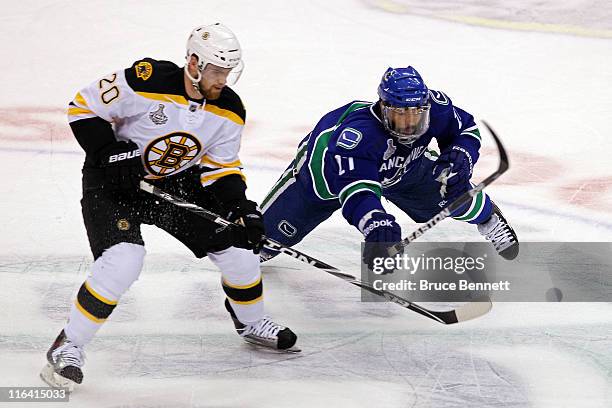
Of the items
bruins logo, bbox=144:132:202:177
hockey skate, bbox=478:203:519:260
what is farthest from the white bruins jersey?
hockey skate, bbox=478:203:519:260

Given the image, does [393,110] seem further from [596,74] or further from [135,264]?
[596,74]

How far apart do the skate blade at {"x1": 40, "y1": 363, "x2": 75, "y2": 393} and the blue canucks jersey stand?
113 centimetres

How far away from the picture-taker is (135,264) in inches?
131

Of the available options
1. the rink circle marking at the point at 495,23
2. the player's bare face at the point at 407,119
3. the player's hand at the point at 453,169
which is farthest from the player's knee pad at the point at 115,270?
the rink circle marking at the point at 495,23

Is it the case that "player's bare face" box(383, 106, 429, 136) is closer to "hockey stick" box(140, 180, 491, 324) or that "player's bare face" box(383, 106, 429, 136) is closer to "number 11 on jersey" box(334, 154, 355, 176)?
"number 11 on jersey" box(334, 154, 355, 176)

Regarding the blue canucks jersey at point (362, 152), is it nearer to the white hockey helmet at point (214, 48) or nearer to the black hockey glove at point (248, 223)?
the black hockey glove at point (248, 223)

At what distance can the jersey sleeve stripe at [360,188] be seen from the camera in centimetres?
381

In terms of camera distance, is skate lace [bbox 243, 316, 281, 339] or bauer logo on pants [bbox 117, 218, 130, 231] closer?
bauer logo on pants [bbox 117, 218, 130, 231]

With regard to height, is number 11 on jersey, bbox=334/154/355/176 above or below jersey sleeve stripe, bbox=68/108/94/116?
below

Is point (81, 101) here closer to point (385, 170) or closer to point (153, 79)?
Result: point (153, 79)

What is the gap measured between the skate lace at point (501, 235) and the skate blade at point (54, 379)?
6.21ft

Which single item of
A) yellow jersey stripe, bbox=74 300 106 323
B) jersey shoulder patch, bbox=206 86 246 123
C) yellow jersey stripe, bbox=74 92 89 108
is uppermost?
jersey shoulder patch, bbox=206 86 246 123

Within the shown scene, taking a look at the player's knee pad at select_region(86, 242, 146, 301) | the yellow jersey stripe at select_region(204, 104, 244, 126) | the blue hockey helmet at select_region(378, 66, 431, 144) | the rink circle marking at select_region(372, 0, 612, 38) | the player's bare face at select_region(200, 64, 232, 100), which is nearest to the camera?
the player's knee pad at select_region(86, 242, 146, 301)

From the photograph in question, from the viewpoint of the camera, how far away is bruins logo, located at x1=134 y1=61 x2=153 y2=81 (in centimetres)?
349
